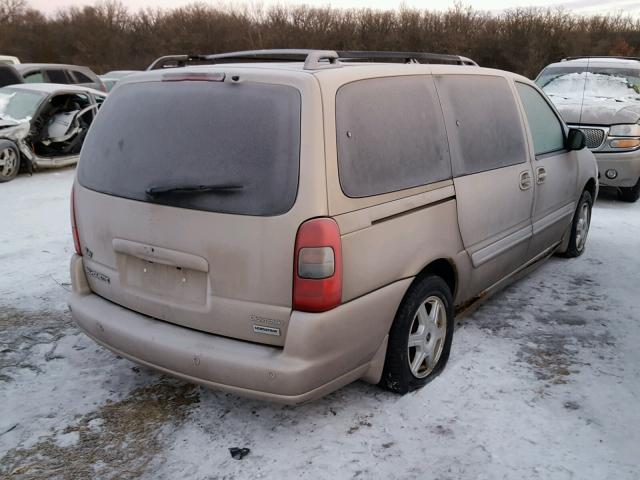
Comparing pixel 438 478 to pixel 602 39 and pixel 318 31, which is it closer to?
pixel 602 39

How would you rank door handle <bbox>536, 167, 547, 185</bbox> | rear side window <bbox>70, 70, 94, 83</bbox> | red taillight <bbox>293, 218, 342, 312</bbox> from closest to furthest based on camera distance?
red taillight <bbox>293, 218, 342, 312</bbox>
door handle <bbox>536, 167, 547, 185</bbox>
rear side window <bbox>70, 70, 94, 83</bbox>

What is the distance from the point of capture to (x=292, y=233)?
8.11 ft

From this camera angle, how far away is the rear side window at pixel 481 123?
3393 mm

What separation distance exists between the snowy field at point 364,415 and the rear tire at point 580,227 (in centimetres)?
118

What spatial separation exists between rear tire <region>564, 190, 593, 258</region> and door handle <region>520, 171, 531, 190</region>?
140cm

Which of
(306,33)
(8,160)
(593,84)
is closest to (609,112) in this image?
(593,84)

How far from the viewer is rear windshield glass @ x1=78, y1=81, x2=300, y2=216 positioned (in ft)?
8.21

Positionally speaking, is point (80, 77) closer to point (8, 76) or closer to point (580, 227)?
point (8, 76)

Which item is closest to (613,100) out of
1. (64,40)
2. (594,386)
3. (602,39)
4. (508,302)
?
(508,302)

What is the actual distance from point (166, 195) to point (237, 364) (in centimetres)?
82

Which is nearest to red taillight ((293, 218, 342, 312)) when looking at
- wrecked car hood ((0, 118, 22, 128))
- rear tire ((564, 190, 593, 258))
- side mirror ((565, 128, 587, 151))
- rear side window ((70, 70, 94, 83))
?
side mirror ((565, 128, 587, 151))

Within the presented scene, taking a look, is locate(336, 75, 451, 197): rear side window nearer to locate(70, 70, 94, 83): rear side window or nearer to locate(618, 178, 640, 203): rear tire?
locate(618, 178, 640, 203): rear tire

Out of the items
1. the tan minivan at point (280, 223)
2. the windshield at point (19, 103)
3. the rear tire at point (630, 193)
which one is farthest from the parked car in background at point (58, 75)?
the tan minivan at point (280, 223)

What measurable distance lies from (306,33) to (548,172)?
39.3 metres
